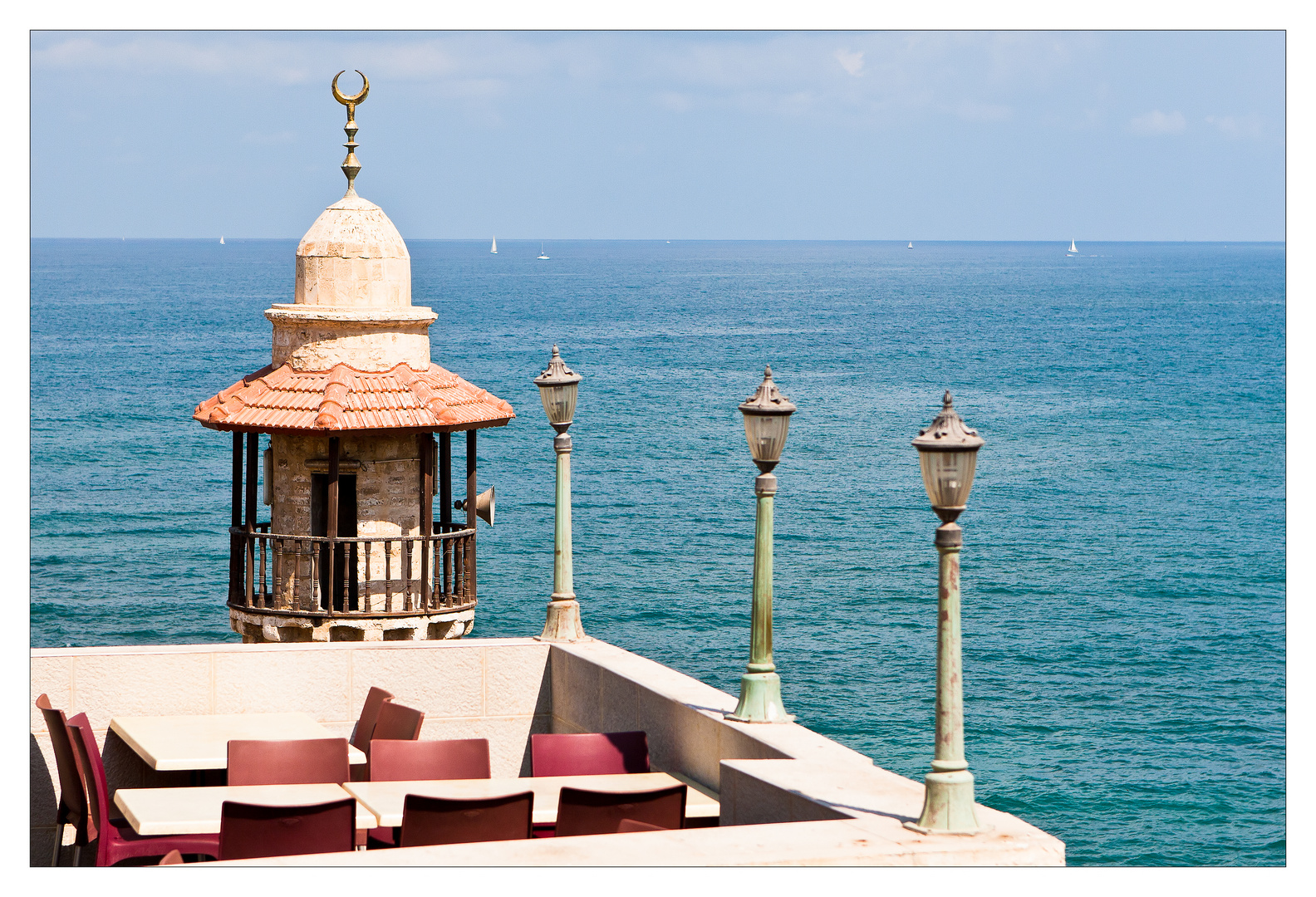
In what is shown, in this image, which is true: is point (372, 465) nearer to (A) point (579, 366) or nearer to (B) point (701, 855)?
(B) point (701, 855)

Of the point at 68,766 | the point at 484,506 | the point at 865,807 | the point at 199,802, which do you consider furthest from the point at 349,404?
the point at 865,807

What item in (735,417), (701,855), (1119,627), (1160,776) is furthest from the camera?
(735,417)

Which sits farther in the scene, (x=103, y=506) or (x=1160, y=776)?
(x=103, y=506)

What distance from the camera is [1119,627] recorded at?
46250mm

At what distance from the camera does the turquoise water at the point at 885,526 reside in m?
36.7

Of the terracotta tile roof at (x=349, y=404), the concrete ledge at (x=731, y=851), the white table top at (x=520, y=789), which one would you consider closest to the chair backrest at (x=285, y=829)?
the white table top at (x=520, y=789)

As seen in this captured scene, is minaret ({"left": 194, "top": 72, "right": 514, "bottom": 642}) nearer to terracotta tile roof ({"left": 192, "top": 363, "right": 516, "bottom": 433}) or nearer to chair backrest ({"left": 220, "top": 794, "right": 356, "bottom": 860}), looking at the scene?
terracotta tile roof ({"left": 192, "top": 363, "right": 516, "bottom": 433})

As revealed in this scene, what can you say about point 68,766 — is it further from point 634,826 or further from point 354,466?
point 354,466

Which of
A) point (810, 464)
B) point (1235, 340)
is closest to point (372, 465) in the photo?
point (810, 464)

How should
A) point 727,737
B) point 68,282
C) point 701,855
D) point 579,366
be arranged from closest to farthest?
point 701,855, point 727,737, point 579,366, point 68,282

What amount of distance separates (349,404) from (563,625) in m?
3.64

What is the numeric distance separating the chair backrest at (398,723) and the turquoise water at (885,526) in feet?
76.7

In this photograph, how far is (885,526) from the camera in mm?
57469

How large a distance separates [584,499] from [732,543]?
785cm
